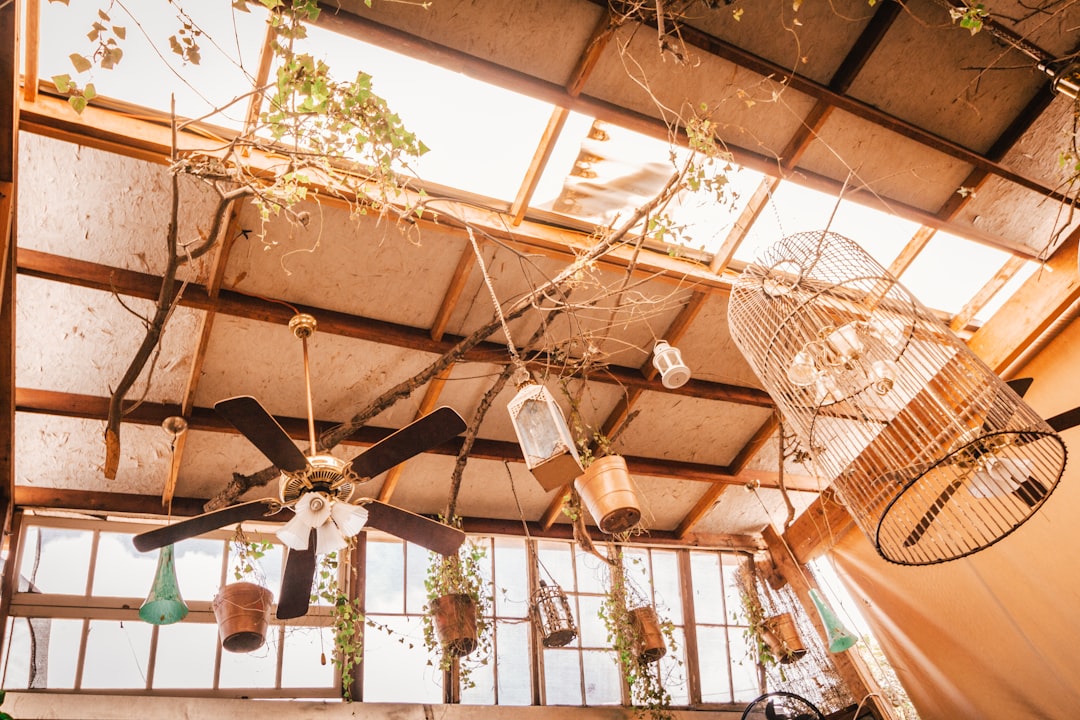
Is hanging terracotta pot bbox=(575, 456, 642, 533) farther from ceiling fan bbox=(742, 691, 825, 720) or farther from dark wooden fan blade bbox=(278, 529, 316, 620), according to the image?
ceiling fan bbox=(742, 691, 825, 720)

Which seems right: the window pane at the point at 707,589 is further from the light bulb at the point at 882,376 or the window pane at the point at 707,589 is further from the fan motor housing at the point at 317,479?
the fan motor housing at the point at 317,479

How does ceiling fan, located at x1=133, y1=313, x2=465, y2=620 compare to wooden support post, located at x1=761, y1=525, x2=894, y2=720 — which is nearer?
ceiling fan, located at x1=133, y1=313, x2=465, y2=620

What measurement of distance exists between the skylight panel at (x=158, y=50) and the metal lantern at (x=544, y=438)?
1997 mm

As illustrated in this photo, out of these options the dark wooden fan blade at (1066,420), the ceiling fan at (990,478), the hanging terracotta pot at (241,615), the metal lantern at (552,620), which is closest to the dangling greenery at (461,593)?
the metal lantern at (552,620)

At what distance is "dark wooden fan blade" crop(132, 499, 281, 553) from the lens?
10.4 ft

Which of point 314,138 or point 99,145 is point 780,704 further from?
point 99,145

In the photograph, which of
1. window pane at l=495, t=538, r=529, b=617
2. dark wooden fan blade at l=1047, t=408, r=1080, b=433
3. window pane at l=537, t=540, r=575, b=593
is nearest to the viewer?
dark wooden fan blade at l=1047, t=408, r=1080, b=433

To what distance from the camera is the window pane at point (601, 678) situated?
21.2 ft

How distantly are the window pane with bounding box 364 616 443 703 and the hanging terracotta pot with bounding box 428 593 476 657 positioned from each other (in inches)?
29.7

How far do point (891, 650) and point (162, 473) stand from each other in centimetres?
592

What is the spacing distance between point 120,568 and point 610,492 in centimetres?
379

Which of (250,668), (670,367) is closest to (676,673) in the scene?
(250,668)

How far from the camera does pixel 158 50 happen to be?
146 inches

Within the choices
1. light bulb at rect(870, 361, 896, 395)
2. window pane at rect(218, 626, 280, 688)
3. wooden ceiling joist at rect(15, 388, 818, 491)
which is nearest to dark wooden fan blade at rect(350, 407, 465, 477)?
light bulb at rect(870, 361, 896, 395)
